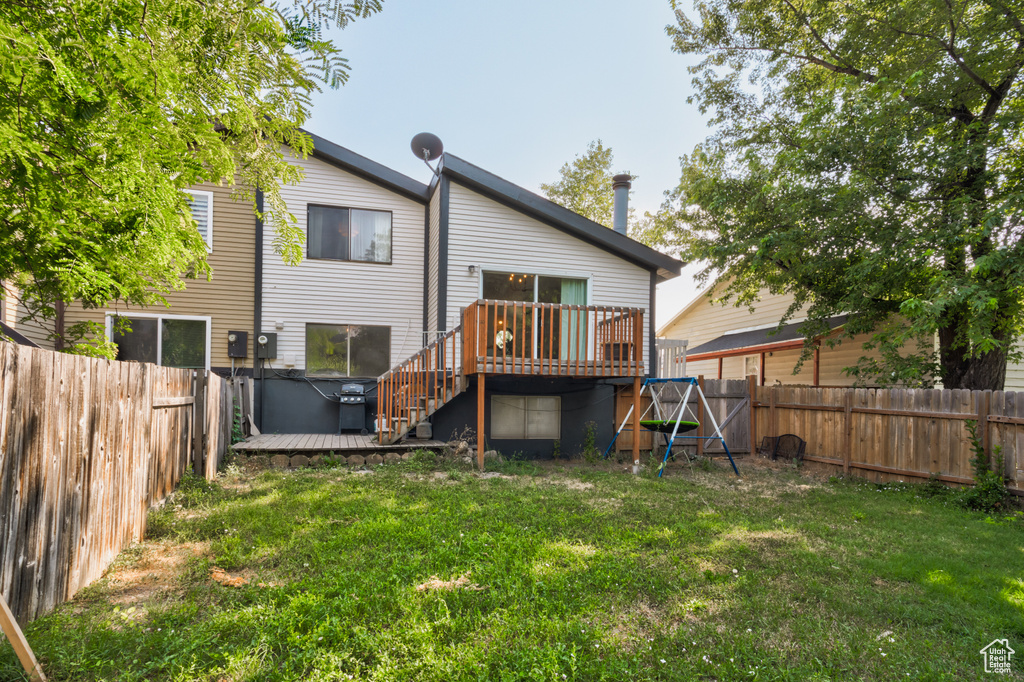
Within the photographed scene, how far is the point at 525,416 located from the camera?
30.3 ft

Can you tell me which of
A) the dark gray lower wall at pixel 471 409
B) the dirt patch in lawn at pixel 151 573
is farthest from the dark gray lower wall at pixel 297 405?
the dirt patch in lawn at pixel 151 573

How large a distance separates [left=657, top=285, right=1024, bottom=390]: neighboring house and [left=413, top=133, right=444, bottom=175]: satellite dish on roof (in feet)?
26.1

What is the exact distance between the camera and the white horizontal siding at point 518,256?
364 inches

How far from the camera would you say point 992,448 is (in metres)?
6.10

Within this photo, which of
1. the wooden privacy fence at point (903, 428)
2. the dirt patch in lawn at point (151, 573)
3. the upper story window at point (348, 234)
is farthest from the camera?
the upper story window at point (348, 234)

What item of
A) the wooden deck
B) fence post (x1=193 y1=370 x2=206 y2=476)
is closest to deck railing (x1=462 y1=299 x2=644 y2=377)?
the wooden deck

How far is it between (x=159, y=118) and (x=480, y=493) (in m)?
4.54

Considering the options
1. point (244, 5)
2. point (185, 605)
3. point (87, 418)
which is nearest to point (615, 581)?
point (185, 605)

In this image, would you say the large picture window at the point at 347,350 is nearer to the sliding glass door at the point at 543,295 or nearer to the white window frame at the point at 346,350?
the white window frame at the point at 346,350

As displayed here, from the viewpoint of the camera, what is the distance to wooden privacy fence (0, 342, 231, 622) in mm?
2287

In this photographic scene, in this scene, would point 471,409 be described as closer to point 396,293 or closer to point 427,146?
point 396,293

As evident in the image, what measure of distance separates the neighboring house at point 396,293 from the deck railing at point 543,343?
171 millimetres

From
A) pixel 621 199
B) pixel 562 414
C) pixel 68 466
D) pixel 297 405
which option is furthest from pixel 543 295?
pixel 68 466

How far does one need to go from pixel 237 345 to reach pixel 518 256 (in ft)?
17.2
